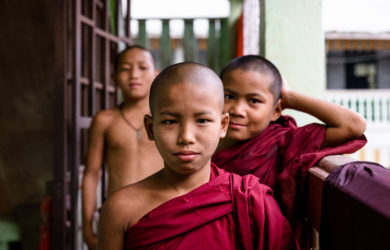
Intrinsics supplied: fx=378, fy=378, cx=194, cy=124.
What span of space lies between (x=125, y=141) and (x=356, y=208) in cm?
187

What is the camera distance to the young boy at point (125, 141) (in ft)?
8.24

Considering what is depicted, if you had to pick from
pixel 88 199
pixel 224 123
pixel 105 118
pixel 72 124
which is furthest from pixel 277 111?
pixel 72 124

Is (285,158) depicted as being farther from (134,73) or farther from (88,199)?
(88,199)

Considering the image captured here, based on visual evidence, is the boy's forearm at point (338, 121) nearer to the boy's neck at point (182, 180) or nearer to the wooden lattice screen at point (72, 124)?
the boy's neck at point (182, 180)

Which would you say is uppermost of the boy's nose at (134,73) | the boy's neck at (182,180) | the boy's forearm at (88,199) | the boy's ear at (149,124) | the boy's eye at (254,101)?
the boy's nose at (134,73)

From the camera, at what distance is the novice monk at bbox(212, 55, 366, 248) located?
1.55 metres

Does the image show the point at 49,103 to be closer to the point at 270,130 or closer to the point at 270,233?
the point at 270,130

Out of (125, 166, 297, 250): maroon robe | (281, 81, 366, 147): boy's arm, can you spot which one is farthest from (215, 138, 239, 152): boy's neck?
(125, 166, 297, 250): maroon robe

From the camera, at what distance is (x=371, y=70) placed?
38.1ft

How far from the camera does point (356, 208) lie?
2.99 feet

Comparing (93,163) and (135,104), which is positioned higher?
(135,104)

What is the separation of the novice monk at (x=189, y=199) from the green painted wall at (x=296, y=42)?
41.7 inches

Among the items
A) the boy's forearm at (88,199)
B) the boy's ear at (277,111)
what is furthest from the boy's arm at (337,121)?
the boy's forearm at (88,199)

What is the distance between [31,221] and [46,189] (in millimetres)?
345
